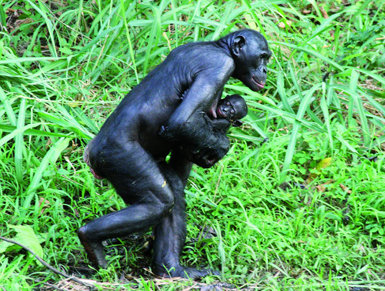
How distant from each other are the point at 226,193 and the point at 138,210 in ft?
4.07

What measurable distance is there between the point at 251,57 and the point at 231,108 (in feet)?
1.20

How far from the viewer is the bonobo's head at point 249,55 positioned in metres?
3.77

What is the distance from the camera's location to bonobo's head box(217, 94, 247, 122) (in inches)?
152

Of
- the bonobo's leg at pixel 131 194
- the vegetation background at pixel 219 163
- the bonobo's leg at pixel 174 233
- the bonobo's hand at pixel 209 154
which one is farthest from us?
the vegetation background at pixel 219 163

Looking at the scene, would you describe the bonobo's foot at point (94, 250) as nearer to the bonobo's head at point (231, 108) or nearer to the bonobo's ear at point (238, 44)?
the bonobo's head at point (231, 108)

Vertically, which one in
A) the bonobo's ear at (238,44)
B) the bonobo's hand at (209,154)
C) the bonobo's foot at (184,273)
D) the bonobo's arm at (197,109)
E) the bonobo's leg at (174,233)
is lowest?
the bonobo's foot at (184,273)

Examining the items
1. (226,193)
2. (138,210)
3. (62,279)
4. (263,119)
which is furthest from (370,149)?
(62,279)

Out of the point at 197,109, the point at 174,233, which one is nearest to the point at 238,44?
the point at 197,109

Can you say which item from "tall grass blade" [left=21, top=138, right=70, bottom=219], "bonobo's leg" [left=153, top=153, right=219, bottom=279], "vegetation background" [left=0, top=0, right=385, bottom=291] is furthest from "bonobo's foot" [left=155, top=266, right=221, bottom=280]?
"tall grass blade" [left=21, top=138, right=70, bottom=219]

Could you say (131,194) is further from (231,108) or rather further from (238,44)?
(238,44)

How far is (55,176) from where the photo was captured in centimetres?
455

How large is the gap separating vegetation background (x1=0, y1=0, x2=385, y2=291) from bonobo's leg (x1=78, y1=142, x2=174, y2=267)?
0.33m

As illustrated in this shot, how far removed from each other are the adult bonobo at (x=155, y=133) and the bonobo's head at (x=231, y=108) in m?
0.17

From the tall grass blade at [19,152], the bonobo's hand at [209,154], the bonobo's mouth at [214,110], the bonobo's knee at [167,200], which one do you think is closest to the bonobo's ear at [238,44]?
the bonobo's mouth at [214,110]
